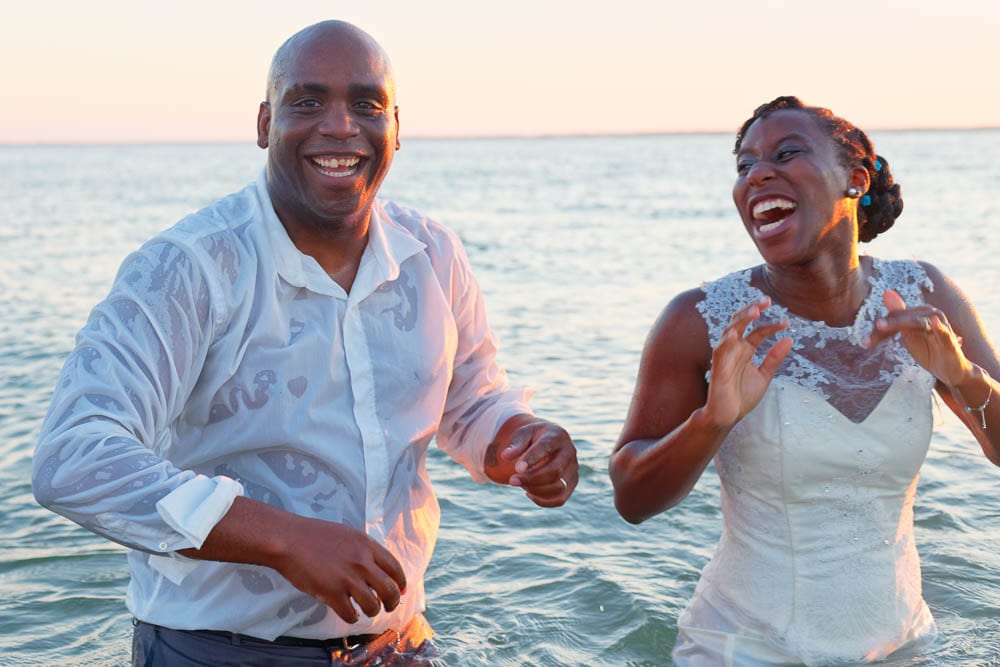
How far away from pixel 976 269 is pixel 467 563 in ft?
42.5

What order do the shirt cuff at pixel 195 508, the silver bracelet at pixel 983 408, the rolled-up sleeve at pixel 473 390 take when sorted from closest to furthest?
the shirt cuff at pixel 195 508, the silver bracelet at pixel 983 408, the rolled-up sleeve at pixel 473 390

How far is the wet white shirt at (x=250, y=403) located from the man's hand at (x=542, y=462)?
0.24 meters

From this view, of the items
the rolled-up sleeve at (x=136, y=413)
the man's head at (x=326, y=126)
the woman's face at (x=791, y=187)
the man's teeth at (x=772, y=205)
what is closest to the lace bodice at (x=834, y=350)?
the woman's face at (x=791, y=187)

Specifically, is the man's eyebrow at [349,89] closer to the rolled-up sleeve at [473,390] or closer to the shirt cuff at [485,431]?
the rolled-up sleeve at [473,390]

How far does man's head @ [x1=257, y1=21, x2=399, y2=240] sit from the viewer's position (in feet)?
10.7

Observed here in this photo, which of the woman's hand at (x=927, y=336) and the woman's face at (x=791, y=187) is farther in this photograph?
the woman's face at (x=791, y=187)

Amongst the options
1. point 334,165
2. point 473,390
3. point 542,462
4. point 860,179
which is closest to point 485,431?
point 473,390

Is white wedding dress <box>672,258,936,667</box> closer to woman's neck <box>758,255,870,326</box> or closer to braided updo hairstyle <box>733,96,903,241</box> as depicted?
woman's neck <box>758,255,870,326</box>

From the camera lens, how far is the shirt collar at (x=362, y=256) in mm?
3244

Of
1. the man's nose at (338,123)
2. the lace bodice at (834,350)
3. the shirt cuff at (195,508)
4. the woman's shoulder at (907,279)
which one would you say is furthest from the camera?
the woman's shoulder at (907,279)

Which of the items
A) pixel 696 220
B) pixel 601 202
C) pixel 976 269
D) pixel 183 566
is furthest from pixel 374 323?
pixel 601 202

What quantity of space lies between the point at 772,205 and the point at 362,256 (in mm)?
1286

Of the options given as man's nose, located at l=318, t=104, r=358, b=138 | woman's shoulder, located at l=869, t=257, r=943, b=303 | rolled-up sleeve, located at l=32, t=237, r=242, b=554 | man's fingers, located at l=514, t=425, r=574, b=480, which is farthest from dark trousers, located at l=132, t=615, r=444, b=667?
woman's shoulder, located at l=869, t=257, r=943, b=303

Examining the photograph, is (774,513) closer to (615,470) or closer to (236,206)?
Result: (615,470)
